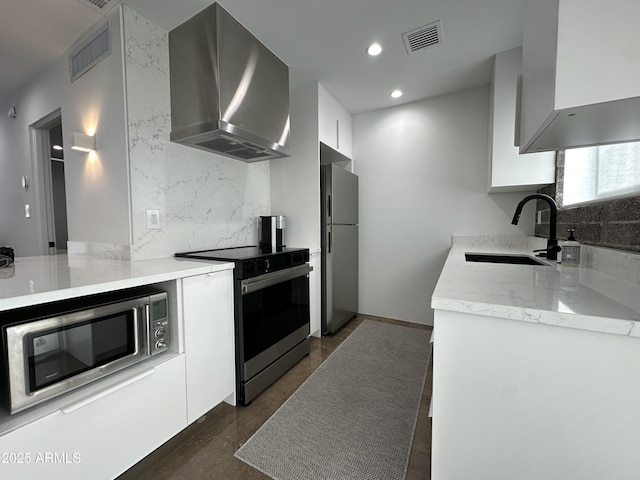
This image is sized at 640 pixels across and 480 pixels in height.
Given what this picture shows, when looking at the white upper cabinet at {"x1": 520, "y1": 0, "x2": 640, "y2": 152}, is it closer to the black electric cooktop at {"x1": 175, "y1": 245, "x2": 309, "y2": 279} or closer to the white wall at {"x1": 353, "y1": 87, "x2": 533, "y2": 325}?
the black electric cooktop at {"x1": 175, "y1": 245, "x2": 309, "y2": 279}

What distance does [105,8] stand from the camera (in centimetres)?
164

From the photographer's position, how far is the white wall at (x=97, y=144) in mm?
1697

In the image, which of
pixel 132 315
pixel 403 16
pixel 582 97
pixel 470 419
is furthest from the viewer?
pixel 403 16

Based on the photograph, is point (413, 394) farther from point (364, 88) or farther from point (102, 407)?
point (364, 88)

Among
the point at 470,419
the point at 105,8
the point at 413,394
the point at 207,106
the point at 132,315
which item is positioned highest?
the point at 105,8

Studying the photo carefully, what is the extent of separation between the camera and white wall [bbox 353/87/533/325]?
8.95 feet

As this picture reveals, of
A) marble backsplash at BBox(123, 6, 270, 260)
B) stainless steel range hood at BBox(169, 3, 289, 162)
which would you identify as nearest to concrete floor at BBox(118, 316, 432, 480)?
marble backsplash at BBox(123, 6, 270, 260)

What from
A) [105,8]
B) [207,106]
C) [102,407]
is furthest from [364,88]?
[102,407]

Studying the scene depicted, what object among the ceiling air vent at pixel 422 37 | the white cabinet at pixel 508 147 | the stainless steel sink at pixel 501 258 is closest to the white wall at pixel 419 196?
the white cabinet at pixel 508 147

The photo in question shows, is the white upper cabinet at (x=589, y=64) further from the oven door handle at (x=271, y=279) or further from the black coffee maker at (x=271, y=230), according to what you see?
the black coffee maker at (x=271, y=230)

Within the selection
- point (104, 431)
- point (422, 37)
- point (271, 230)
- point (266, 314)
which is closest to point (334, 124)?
point (422, 37)

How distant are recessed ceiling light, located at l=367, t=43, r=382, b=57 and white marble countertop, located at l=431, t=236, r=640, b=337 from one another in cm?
185

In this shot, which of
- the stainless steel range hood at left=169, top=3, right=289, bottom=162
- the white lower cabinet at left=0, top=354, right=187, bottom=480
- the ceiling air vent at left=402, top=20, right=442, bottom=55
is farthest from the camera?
the ceiling air vent at left=402, top=20, right=442, bottom=55

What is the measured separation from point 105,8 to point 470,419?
2.85 metres
